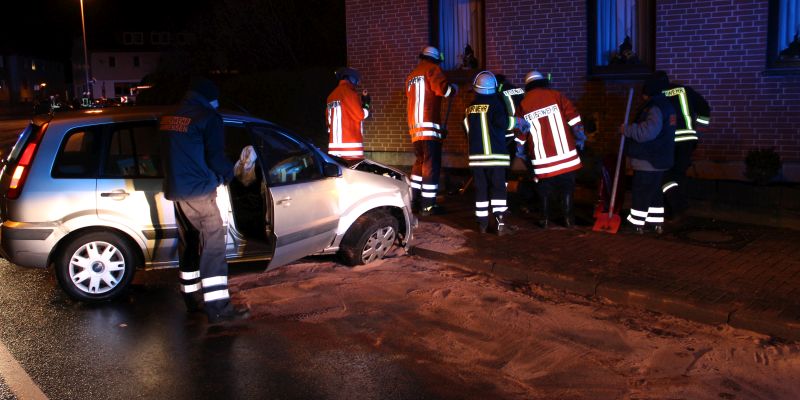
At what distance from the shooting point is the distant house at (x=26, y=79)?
3374 inches

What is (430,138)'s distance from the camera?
10.2 m

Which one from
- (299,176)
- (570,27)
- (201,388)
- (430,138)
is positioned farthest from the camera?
(570,27)

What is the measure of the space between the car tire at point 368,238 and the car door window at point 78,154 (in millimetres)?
2484

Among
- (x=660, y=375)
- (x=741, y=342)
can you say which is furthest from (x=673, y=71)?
(x=660, y=375)

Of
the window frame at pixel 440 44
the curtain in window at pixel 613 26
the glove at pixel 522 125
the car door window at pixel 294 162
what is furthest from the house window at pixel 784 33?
the car door window at pixel 294 162

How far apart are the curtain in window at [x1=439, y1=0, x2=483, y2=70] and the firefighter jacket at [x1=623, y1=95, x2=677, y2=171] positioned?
4756 millimetres

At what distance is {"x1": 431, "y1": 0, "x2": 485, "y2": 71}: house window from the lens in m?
12.8

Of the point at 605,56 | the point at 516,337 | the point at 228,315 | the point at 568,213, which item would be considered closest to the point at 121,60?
the point at 605,56

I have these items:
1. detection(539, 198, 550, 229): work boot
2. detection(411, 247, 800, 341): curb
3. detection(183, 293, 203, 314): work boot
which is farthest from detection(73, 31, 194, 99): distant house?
detection(183, 293, 203, 314): work boot

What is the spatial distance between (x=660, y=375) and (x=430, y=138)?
5660 mm

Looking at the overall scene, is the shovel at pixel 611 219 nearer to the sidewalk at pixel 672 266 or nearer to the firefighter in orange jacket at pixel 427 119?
the sidewalk at pixel 672 266

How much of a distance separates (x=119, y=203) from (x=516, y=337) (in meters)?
3.53

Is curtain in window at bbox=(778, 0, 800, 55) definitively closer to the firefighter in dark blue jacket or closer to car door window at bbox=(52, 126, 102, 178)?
the firefighter in dark blue jacket

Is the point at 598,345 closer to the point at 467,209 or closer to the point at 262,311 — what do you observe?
the point at 262,311
